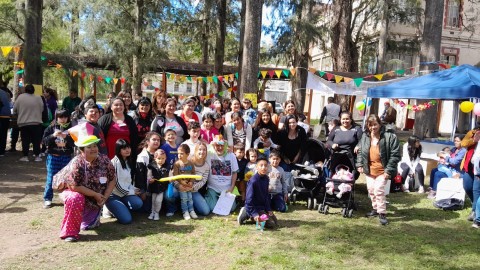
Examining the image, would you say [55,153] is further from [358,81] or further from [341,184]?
[358,81]

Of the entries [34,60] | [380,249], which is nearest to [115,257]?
[380,249]

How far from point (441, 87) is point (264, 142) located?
176 inches

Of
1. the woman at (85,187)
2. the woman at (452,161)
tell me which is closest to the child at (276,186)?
the woman at (85,187)

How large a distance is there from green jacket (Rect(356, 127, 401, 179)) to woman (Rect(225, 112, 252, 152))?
1.78 metres

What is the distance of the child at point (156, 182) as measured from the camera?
18.4ft

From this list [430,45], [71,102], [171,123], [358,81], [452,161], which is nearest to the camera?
[171,123]

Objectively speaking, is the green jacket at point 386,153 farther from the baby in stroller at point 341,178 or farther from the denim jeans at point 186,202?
the denim jeans at point 186,202

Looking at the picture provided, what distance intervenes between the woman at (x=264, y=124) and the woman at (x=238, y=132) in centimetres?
26

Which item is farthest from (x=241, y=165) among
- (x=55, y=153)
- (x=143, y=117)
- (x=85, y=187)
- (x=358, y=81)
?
(x=358, y=81)

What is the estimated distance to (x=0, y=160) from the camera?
8.95m

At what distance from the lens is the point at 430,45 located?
12.1 m

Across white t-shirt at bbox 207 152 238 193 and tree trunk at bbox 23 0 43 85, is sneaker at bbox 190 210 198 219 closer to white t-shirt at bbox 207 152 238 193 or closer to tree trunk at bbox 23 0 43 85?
white t-shirt at bbox 207 152 238 193

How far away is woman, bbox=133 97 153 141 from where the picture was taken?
6401 mm

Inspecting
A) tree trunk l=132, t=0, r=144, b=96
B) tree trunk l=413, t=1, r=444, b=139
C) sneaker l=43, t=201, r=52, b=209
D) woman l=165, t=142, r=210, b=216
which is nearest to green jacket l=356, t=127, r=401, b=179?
woman l=165, t=142, r=210, b=216
